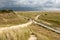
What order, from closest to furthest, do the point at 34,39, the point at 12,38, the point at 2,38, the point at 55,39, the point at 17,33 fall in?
the point at 2,38
the point at 12,38
the point at 17,33
the point at 34,39
the point at 55,39

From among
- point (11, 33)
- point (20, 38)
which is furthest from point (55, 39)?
point (11, 33)

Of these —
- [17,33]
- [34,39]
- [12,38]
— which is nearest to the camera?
[12,38]

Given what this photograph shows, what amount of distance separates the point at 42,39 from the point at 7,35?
12.9m

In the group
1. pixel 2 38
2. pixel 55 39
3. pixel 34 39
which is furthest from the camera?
pixel 55 39

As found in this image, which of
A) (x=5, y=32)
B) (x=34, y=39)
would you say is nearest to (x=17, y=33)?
(x=5, y=32)

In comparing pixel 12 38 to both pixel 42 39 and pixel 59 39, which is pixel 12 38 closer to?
pixel 42 39

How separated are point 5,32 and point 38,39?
1226cm

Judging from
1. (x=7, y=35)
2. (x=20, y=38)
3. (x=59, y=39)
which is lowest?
(x=59, y=39)

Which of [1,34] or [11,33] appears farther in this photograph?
[11,33]

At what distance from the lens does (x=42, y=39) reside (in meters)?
31.2

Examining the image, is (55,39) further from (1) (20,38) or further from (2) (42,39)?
(1) (20,38)

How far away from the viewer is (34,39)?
3053cm

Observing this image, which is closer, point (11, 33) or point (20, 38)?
point (11, 33)

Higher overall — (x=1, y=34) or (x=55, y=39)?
(x=1, y=34)
